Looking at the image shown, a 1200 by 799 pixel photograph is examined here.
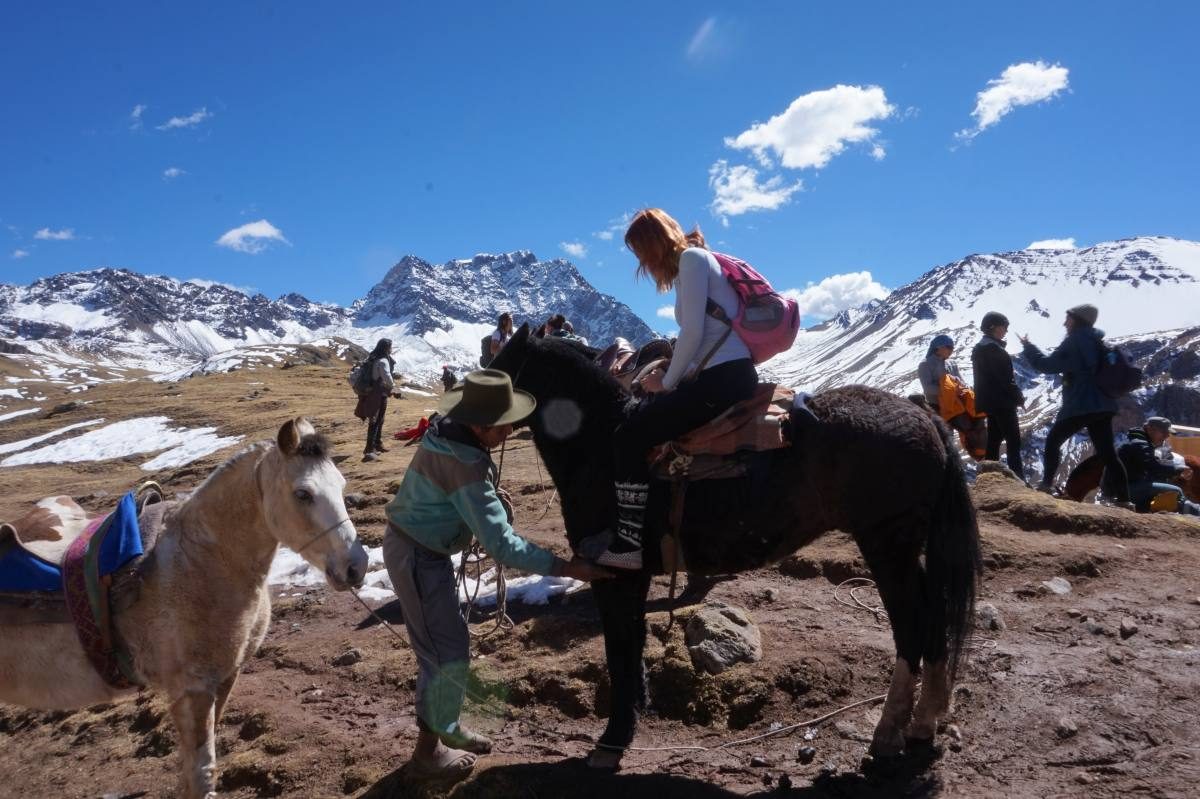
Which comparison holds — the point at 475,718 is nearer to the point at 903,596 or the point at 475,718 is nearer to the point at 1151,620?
the point at 903,596

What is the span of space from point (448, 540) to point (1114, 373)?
25.7ft

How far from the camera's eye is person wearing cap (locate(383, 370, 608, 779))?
3.67 metres

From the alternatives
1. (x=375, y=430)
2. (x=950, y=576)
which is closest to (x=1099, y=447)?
(x=950, y=576)

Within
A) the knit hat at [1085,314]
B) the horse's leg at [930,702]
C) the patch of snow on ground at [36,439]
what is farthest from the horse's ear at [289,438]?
the patch of snow on ground at [36,439]

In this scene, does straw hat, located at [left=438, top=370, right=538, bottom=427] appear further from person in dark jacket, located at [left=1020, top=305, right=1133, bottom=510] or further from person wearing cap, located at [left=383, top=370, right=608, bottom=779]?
person in dark jacket, located at [left=1020, top=305, right=1133, bottom=510]

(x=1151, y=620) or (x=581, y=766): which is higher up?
(x=1151, y=620)

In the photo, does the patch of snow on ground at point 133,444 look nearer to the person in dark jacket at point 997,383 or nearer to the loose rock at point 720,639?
the loose rock at point 720,639

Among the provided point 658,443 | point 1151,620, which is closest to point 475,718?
point 658,443

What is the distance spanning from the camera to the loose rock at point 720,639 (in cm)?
505

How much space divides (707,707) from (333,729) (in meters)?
2.58

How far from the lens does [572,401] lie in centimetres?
436

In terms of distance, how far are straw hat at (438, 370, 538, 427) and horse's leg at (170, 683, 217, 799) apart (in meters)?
1.99

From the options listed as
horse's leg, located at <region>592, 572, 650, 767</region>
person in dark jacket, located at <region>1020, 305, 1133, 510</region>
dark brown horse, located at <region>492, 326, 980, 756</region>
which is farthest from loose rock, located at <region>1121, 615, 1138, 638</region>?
person in dark jacket, located at <region>1020, 305, 1133, 510</region>

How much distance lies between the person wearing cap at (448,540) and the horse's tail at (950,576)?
1.83 m
